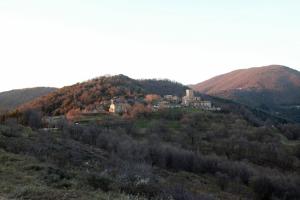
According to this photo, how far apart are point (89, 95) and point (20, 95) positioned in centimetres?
4949

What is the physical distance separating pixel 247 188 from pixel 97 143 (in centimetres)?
1389

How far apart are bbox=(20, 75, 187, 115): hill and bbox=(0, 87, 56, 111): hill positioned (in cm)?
2636

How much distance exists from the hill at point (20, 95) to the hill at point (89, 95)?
26362 mm

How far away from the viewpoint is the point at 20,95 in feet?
461

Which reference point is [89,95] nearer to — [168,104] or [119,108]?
[119,108]

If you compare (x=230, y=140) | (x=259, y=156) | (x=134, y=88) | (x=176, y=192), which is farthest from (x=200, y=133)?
(x=176, y=192)

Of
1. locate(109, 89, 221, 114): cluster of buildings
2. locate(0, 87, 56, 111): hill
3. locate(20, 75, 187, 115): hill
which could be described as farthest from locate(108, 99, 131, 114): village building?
locate(0, 87, 56, 111): hill

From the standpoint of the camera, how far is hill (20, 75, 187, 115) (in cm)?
9156

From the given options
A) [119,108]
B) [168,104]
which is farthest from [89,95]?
[168,104]

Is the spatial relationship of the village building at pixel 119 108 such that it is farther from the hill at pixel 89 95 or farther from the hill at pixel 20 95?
the hill at pixel 20 95

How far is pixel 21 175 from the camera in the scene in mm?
10430

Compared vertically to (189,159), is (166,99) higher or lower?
higher

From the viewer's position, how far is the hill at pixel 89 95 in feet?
300

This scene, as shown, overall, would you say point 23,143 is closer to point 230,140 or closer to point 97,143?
point 97,143
